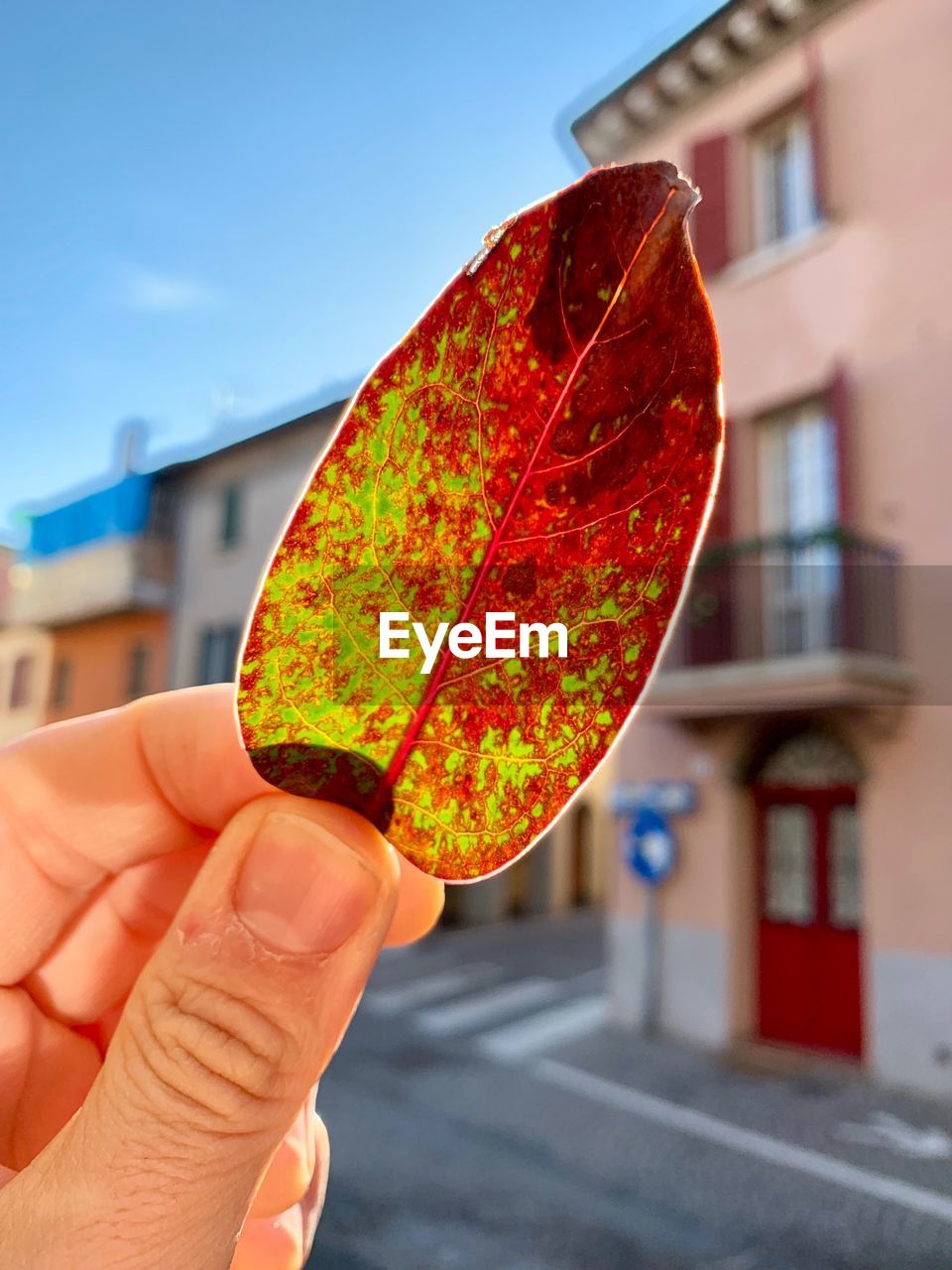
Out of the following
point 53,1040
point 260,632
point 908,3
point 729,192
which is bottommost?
point 53,1040

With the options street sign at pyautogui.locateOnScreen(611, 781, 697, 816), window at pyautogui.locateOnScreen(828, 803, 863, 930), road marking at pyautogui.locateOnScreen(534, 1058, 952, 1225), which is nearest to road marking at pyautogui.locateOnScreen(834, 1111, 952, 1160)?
road marking at pyautogui.locateOnScreen(534, 1058, 952, 1225)

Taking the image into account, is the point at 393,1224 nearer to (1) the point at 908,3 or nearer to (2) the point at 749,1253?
(2) the point at 749,1253

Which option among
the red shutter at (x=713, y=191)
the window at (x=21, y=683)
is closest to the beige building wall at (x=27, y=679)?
the window at (x=21, y=683)

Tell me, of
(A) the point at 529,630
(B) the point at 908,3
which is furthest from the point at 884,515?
(A) the point at 529,630

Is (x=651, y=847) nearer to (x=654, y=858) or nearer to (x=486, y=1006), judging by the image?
(x=654, y=858)

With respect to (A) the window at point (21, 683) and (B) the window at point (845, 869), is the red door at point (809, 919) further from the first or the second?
(A) the window at point (21, 683)

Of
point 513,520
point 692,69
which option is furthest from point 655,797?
point 513,520
